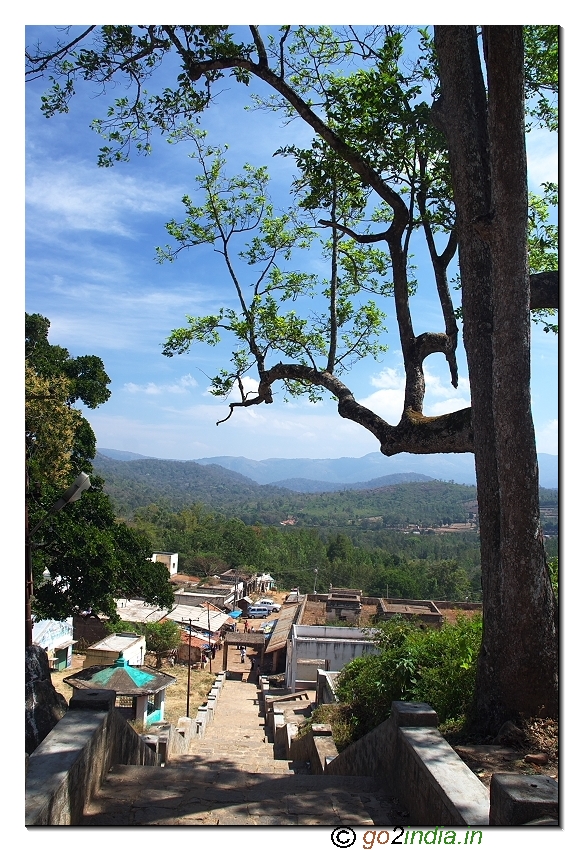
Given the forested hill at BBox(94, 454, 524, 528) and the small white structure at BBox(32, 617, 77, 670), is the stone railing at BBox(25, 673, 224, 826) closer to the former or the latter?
the small white structure at BBox(32, 617, 77, 670)

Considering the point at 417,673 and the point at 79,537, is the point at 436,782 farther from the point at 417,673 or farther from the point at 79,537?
the point at 79,537

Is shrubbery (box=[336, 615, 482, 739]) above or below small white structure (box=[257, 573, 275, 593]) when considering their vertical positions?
above

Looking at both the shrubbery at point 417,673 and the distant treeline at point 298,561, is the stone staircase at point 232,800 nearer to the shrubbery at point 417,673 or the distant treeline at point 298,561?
the shrubbery at point 417,673

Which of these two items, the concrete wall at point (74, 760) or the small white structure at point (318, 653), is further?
the small white structure at point (318, 653)

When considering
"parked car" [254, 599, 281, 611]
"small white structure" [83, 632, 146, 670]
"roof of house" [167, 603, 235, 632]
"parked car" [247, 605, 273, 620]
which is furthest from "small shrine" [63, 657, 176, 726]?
"parked car" [254, 599, 281, 611]

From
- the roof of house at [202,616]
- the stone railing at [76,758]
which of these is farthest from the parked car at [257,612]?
the stone railing at [76,758]
